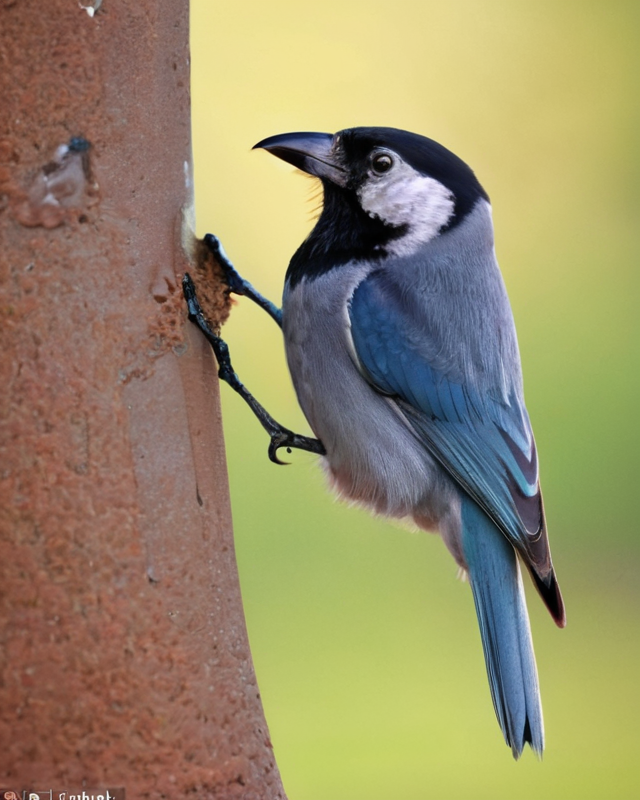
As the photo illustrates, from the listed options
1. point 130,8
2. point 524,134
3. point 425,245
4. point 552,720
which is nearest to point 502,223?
point 524,134

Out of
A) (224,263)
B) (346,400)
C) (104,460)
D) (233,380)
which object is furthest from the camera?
(346,400)

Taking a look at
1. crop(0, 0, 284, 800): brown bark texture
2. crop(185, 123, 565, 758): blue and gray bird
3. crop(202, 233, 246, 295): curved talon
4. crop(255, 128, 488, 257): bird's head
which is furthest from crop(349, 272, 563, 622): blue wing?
crop(0, 0, 284, 800): brown bark texture

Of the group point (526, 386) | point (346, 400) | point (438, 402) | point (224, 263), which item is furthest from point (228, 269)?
point (526, 386)

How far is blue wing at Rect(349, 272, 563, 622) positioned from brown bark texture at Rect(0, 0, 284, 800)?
2.45 ft

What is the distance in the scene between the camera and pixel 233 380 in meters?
2.63

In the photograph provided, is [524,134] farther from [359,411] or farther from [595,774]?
[359,411]

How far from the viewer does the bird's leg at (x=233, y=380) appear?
2.30 meters

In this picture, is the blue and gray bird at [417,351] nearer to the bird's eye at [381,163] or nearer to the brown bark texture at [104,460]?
the bird's eye at [381,163]

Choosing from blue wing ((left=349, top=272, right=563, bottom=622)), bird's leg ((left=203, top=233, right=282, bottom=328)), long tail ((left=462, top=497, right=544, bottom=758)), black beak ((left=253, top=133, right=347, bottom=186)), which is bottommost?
long tail ((left=462, top=497, right=544, bottom=758))

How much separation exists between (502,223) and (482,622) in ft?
13.8

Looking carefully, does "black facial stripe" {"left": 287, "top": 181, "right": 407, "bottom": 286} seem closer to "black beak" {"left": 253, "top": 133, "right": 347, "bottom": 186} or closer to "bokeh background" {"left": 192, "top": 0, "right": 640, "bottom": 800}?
"black beak" {"left": 253, "top": 133, "right": 347, "bottom": 186}

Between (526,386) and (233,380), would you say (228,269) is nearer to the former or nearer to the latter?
(233,380)

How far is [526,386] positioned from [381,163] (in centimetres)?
371

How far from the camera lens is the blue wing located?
110 inches
